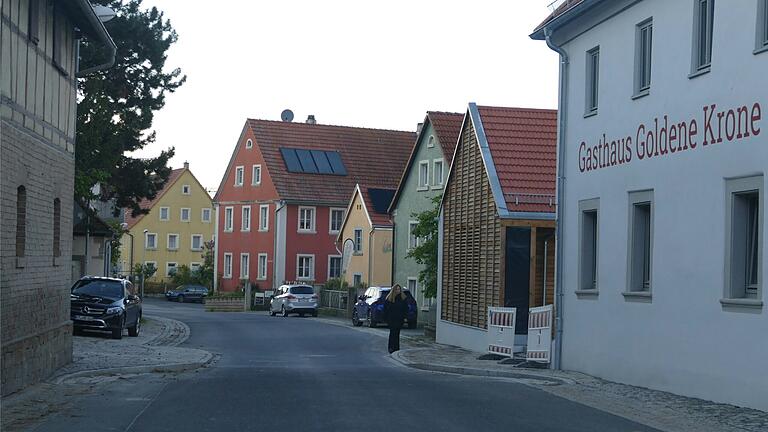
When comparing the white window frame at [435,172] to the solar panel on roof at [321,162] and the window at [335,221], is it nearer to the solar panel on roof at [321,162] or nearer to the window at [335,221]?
the window at [335,221]

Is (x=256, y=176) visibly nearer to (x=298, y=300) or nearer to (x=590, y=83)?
(x=298, y=300)

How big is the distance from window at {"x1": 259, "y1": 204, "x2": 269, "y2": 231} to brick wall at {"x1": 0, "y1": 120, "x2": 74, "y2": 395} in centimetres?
5271

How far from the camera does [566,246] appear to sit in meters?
24.0

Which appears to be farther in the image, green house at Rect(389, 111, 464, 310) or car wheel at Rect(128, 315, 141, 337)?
green house at Rect(389, 111, 464, 310)

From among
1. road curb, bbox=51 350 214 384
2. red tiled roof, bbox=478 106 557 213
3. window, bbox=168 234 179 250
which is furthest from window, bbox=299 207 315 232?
road curb, bbox=51 350 214 384

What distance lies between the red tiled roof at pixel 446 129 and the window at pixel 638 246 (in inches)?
1125

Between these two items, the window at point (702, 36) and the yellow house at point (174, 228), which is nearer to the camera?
the window at point (702, 36)

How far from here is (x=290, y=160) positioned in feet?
243

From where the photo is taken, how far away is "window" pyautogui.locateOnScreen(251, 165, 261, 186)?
246ft

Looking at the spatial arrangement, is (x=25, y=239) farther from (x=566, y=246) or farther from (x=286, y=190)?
(x=286, y=190)

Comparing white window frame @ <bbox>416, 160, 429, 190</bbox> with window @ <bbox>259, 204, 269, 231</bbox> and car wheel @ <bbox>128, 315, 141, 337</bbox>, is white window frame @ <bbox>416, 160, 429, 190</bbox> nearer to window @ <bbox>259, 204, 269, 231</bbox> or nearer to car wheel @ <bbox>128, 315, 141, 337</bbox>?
car wheel @ <bbox>128, 315, 141, 337</bbox>

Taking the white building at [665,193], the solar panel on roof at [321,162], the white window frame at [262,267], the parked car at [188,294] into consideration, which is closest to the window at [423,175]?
the solar panel on roof at [321,162]

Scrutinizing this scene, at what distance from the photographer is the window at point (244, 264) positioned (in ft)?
252

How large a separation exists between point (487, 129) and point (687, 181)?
14.5 m
